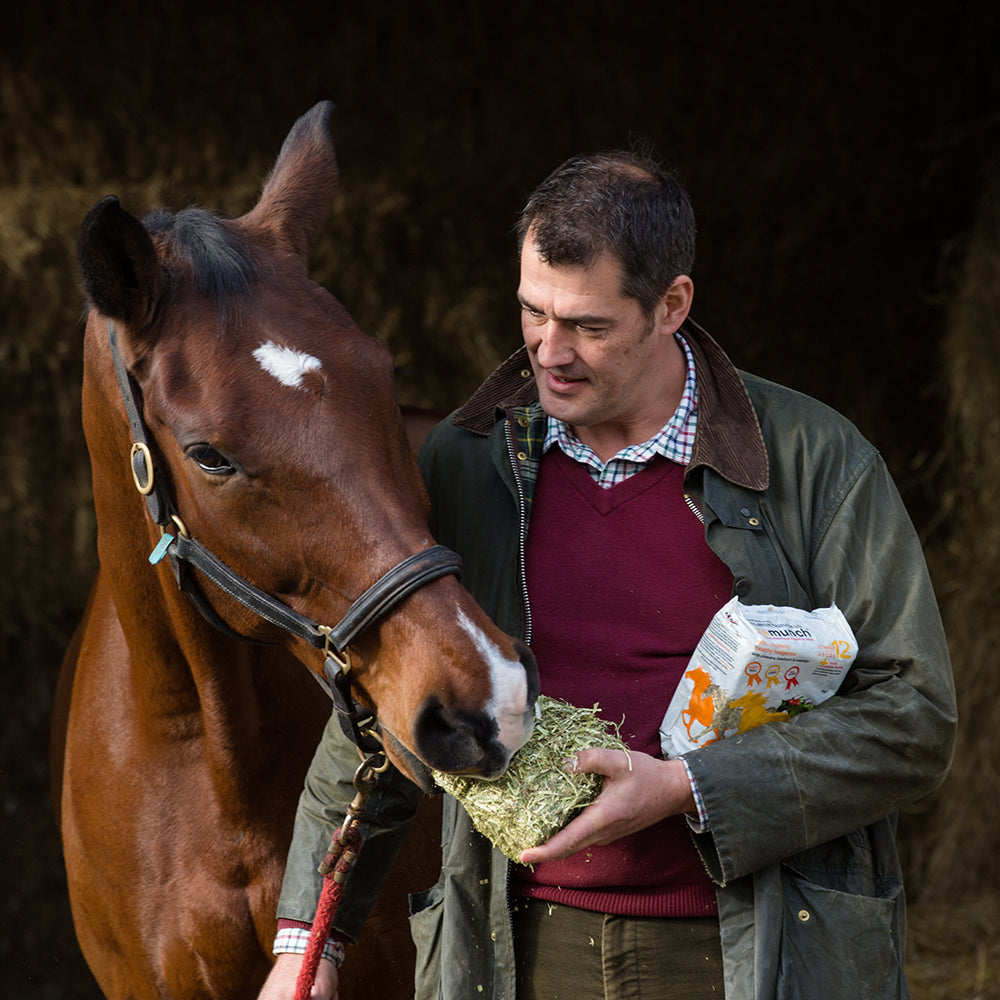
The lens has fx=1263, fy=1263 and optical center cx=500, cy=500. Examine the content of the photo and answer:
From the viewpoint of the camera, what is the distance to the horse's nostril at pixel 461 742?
1.72m

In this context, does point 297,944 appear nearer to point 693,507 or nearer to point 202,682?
point 202,682

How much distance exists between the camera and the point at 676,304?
2143 millimetres

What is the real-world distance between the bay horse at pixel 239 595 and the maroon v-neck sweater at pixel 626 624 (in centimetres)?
28

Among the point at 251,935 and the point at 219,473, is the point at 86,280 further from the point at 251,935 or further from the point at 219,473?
the point at 251,935

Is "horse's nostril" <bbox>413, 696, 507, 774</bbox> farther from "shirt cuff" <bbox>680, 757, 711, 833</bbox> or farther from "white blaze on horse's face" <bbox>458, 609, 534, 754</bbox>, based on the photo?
"shirt cuff" <bbox>680, 757, 711, 833</bbox>

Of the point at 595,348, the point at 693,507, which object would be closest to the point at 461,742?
the point at 693,507

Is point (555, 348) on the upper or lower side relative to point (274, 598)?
upper

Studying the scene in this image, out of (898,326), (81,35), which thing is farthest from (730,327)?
(81,35)

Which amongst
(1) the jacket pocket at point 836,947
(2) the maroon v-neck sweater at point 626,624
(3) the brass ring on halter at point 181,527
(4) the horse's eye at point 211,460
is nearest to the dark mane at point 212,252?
(4) the horse's eye at point 211,460

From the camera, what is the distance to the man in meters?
1.85

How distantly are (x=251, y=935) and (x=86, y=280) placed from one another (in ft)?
4.34

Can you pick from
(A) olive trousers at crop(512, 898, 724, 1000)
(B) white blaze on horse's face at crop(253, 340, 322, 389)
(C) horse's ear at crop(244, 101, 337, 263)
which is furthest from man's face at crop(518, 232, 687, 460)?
(A) olive trousers at crop(512, 898, 724, 1000)

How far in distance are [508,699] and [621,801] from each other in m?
0.21

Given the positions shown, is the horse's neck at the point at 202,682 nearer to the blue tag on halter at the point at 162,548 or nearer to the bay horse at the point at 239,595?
the bay horse at the point at 239,595
